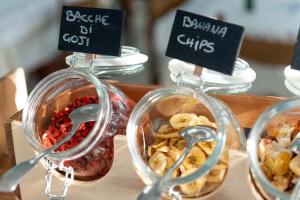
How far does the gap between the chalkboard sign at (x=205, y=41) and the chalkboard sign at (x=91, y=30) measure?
9 cm

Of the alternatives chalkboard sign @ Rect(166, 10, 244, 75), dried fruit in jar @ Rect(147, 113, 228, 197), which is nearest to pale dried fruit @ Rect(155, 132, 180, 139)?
dried fruit in jar @ Rect(147, 113, 228, 197)

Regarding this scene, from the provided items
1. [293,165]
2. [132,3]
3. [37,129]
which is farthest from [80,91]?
[132,3]

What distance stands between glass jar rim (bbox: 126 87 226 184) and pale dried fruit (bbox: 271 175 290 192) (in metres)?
0.09

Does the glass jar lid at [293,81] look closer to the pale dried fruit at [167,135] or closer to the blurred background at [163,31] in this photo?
the pale dried fruit at [167,135]

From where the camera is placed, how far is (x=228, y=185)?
0.63 meters

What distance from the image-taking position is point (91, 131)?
0.62m

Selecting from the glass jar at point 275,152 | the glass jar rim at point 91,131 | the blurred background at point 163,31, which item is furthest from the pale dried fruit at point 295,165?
the blurred background at point 163,31

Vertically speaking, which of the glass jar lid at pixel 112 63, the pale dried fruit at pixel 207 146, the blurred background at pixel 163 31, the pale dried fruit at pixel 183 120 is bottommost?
the blurred background at pixel 163 31

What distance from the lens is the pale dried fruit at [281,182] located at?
574 mm

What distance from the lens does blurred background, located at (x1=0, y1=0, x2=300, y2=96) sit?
1.74 m

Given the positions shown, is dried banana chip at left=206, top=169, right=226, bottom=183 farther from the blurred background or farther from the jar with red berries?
the blurred background

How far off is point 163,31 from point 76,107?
132cm

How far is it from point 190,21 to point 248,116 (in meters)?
0.25

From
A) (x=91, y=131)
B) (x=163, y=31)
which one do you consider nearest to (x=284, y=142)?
(x=91, y=131)
